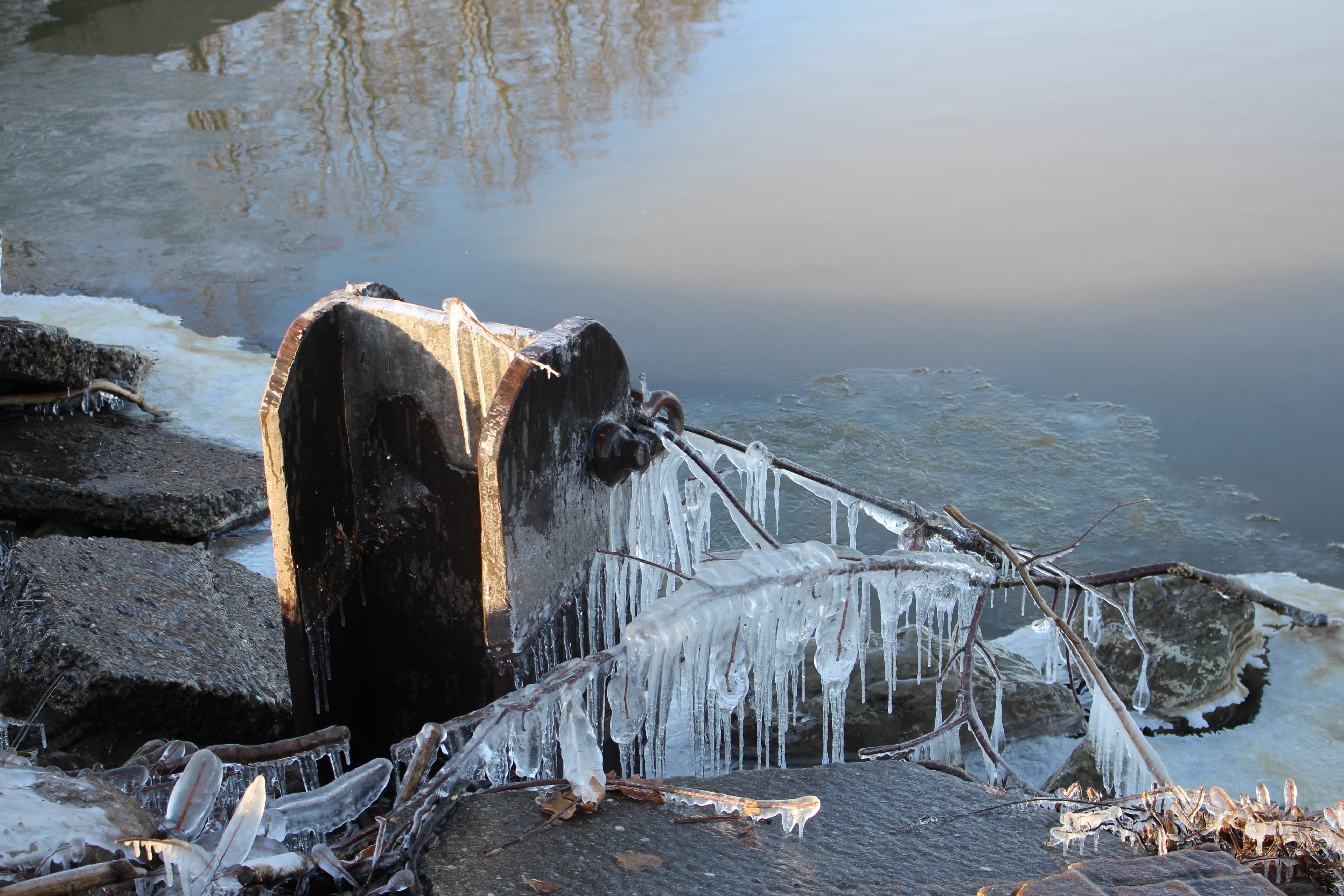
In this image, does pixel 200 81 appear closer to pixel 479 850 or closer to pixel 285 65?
pixel 285 65

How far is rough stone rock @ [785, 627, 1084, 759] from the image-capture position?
3383 millimetres

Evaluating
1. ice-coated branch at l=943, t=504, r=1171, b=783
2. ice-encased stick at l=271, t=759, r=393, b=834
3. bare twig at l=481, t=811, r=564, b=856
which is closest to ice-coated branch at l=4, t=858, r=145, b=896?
ice-encased stick at l=271, t=759, r=393, b=834

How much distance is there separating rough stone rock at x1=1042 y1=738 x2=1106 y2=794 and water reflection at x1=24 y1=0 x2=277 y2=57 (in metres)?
12.8

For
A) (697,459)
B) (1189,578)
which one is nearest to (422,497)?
(697,459)

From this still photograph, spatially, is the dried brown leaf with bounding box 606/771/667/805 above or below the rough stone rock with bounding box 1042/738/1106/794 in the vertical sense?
above

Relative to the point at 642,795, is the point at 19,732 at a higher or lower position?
lower

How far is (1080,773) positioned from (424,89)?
1004 centimetres

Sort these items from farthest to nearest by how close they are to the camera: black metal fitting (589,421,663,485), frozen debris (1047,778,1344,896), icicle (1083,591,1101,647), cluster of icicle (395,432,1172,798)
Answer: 1. icicle (1083,591,1101,647)
2. black metal fitting (589,421,663,485)
3. cluster of icicle (395,432,1172,798)
4. frozen debris (1047,778,1344,896)

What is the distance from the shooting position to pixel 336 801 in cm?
191

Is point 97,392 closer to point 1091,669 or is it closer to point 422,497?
point 422,497

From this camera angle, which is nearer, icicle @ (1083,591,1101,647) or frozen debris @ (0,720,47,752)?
frozen debris @ (0,720,47,752)

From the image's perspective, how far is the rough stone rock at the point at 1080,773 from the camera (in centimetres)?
318

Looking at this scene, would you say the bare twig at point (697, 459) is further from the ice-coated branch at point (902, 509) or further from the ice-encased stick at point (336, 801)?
the ice-encased stick at point (336, 801)

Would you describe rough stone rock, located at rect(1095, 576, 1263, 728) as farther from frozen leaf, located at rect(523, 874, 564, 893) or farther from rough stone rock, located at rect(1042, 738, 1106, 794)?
frozen leaf, located at rect(523, 874, 564, 893)
